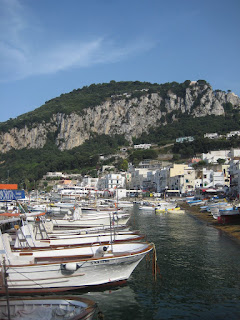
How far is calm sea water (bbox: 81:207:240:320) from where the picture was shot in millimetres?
12383

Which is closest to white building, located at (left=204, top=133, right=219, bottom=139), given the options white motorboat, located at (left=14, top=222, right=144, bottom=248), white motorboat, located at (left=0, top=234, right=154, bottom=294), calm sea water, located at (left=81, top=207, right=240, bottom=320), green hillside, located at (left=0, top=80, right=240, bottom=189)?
green hillside, located at (left=0, top=80, right=240, bottom=189)

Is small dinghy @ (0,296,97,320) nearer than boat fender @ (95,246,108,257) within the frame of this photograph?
Yes

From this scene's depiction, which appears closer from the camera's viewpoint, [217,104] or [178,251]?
[178,251]

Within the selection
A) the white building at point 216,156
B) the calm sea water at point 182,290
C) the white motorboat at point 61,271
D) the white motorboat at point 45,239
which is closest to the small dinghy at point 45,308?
the calm sea water at point 182,290

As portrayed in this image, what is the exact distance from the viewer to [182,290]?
48.2 feet

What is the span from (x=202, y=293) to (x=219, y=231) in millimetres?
19256

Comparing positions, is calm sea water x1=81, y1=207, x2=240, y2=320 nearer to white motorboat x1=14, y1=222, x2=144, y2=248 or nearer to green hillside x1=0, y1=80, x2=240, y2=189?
white motorboat x1=14, y1=222, x2=144, y2=248

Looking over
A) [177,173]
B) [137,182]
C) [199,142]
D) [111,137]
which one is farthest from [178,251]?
[111,137]

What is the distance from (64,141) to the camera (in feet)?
643

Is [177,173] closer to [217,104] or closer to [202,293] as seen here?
[202,293]

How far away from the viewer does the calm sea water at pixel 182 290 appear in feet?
40.6

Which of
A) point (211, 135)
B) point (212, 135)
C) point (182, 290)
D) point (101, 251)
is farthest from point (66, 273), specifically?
point (211, 135)

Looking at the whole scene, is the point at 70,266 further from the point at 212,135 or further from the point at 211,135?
the point at 211,135

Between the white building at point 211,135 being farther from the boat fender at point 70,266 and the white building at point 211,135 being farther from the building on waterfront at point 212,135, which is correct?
the boat fender at point 70,266
